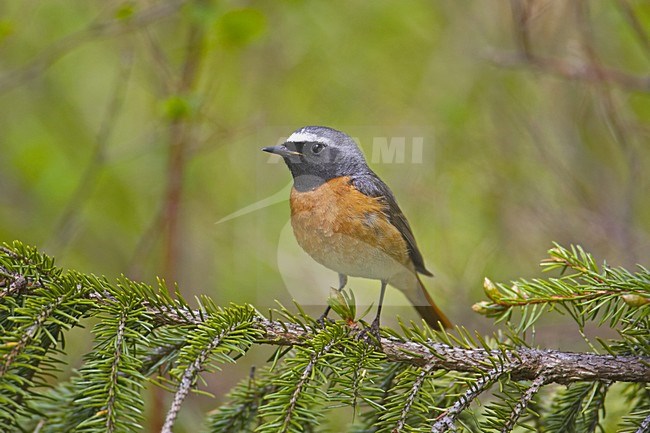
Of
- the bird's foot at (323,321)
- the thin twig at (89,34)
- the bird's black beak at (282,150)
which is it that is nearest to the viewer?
the bird's foot at (323,321)

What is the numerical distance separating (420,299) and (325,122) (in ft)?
6.35

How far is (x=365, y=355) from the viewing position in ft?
6.67

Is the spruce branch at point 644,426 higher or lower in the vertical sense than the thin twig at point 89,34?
lower

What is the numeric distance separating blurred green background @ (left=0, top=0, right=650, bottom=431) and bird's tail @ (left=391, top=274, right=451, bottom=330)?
1272 mm

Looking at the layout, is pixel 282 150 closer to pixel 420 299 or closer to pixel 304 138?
pixel 304 138

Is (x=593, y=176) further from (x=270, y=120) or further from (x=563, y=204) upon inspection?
(x=270, y=120)

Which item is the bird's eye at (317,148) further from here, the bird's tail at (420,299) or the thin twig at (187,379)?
the thin twig at (187,379)

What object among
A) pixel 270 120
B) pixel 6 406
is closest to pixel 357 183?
pixel 6 406

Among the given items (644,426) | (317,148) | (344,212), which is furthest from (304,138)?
(644,426)

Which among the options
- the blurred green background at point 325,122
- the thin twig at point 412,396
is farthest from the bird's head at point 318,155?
the blurred green background at point 325,122

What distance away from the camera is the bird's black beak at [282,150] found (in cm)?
242

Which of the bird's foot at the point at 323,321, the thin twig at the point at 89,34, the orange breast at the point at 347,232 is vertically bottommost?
the bird's foot at the point at 323,321

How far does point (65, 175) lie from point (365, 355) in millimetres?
3823

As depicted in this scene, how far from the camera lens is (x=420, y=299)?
9.57 ft
